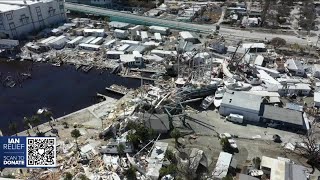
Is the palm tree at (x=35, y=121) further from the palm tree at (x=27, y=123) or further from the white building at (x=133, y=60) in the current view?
the white building at (x=133, y=60)

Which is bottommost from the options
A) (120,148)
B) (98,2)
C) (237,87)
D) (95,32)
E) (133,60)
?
(120,148)

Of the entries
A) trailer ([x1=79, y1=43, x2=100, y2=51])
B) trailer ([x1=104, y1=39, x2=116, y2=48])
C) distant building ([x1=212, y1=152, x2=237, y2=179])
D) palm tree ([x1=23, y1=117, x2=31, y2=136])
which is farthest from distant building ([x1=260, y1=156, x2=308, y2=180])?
trailer ([x1=79, y1=43, x2=100, y2=51])

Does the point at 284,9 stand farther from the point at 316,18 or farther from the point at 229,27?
the point at 229,27

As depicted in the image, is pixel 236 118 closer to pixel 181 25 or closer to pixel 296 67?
pixel 296 67

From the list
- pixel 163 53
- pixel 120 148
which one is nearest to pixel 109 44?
pixel 163 53

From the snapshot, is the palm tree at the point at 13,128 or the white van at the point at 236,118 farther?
the white van at the point at 236,118

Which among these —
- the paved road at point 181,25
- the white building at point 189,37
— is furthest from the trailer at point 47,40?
the white building at point 189,37

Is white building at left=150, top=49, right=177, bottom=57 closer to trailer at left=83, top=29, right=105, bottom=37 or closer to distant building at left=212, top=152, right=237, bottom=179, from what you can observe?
trailer at left=83, top=29, right=105, bottom=37

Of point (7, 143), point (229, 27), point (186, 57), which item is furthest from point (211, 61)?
point (7, 143)
